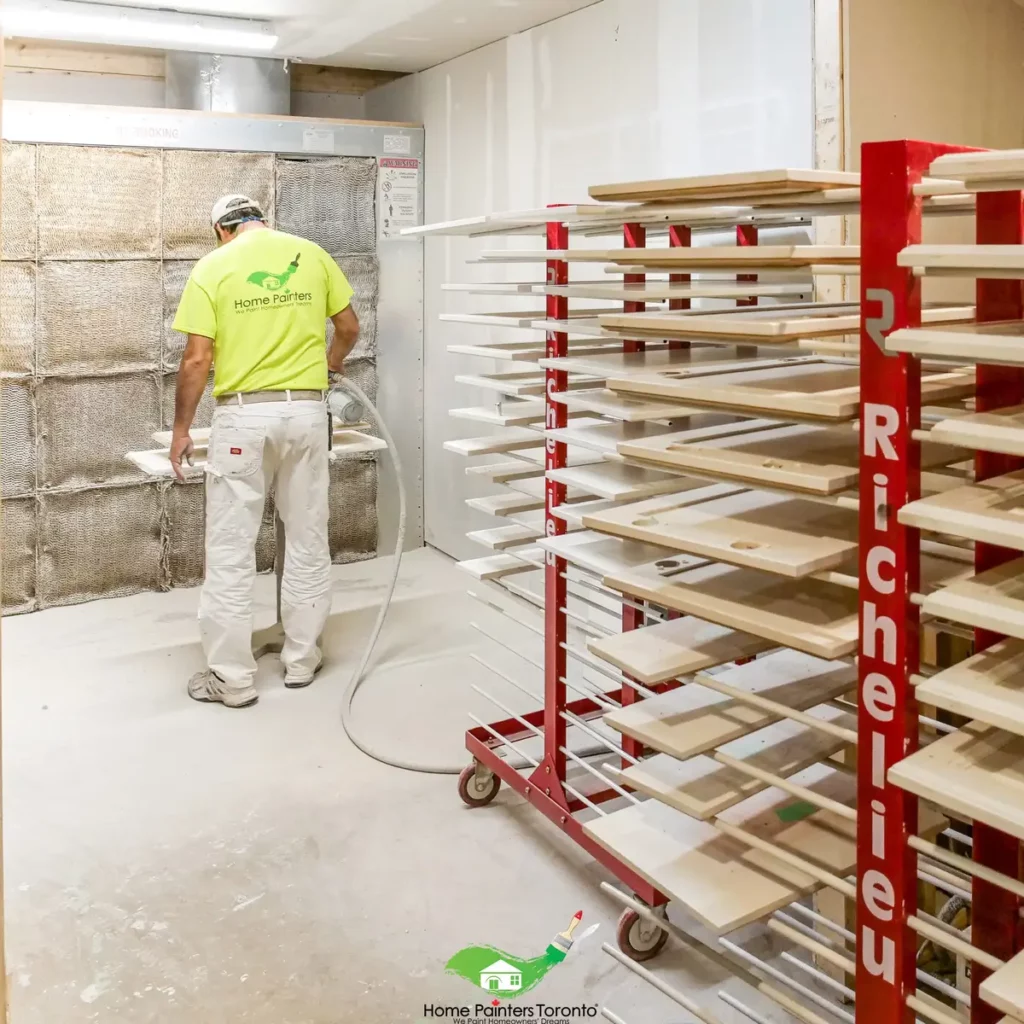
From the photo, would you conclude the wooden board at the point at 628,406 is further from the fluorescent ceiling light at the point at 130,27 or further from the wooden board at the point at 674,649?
the fluorescent ceiling light at the point at 130,27

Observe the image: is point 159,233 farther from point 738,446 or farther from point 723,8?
point 738,446

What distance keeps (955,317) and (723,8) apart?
1986mm

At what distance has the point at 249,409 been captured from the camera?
3.43 m

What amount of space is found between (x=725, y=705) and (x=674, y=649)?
106 mm

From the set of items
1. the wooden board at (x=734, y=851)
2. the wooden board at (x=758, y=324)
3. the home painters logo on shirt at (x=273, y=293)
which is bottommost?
the wooden board at (x=734, y=851)

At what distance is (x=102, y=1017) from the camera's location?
6.68ft

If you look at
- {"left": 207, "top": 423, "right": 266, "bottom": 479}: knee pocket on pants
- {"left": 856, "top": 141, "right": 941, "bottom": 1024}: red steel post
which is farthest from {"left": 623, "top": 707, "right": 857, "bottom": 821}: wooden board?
{"left": 207, "top": 423, "right": 266, "bottom": 479}: knee pocket on pants

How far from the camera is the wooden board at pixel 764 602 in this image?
1.19m

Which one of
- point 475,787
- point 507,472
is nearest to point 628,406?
point 507,472

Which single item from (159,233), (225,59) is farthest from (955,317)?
(225,59)

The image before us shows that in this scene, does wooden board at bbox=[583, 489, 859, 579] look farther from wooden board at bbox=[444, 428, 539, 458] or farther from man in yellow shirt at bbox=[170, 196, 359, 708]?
man in yellow shirt at bbox=[170, 196, 359, 708]

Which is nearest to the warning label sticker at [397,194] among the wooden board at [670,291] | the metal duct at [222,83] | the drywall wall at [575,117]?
the drywall wall at [575,117]

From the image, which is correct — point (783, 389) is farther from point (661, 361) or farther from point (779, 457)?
point (661, 361)

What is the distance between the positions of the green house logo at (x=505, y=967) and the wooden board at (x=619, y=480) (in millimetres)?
969
